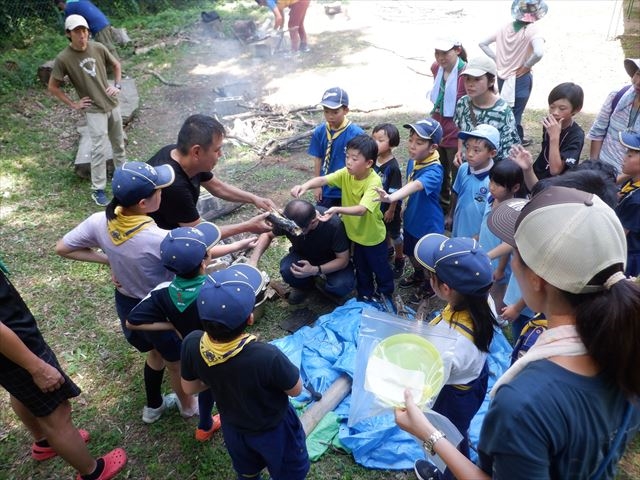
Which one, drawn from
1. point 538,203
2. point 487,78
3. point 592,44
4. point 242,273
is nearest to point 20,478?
point 242,273

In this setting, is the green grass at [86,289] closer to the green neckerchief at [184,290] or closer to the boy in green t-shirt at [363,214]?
the boy in green t-shirt at [363,214]

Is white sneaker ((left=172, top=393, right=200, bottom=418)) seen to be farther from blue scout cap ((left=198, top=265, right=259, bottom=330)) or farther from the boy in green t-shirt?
the boy in green t-shirt

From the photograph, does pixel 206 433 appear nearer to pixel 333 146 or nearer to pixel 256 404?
pixel 256 404

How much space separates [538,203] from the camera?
1.38 m

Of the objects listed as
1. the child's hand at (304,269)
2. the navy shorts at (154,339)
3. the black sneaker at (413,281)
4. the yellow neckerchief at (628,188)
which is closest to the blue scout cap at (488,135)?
the yellow neckerchief at (628,188)

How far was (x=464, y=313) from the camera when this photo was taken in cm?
248

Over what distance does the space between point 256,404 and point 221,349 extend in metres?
0.37

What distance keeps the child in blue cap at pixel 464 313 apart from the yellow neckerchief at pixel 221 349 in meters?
1.03

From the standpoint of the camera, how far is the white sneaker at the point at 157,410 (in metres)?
3.50

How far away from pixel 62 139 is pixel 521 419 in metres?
9.18

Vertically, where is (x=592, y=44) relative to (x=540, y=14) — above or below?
below

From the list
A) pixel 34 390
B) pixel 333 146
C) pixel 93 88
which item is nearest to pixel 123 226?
pixel 34 390

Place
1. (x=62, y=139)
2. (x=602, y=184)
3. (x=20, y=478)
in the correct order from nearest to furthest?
(x=602, y=184) → (x=20, y=478) → (x=62, y=139)

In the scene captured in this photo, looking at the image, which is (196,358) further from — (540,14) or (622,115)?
(540,14)
